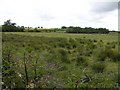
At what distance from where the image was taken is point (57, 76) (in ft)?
30.0

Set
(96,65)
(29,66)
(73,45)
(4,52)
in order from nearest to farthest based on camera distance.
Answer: (29,66)
(4,52)
(96,65)
(73,45)

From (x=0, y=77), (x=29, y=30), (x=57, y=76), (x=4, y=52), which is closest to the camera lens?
(x=0, y=77)

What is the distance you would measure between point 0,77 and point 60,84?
182cm

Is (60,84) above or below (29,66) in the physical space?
below

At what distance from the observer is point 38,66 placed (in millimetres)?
7188

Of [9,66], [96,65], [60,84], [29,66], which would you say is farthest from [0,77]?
[96,65]

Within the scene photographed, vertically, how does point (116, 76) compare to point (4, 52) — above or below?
below

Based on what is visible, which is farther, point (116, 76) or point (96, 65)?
point (96, 65)

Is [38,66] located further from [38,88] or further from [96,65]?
[96,65]

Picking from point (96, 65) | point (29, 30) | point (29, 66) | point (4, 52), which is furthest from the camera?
point (29, 30)

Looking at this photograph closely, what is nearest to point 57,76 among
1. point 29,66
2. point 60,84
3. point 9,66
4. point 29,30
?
point 60,84

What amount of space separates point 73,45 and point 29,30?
121 ft

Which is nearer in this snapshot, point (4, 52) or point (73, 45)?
point (4, 52)

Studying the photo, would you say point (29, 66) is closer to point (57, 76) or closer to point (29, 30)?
point (57, 76)
